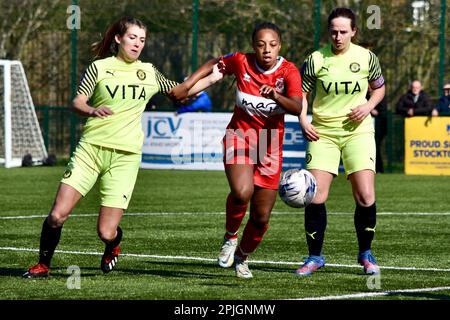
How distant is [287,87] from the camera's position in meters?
9.43

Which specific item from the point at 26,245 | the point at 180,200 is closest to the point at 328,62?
Result: the point at 26,245

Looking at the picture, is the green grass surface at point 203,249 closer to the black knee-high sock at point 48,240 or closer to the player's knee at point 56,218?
the black knee-high sock at point 48,240

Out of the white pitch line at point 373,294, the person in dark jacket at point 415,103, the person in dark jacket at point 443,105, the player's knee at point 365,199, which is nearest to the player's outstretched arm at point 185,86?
the player's knee at point 365,199

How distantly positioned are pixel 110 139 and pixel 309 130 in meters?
1.66

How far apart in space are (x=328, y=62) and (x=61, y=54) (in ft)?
62.5

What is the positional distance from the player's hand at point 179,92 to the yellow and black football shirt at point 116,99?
8.6 inches

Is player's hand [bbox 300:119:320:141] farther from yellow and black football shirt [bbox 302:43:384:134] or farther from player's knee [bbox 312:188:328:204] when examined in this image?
player's knee [bbox 312:188:328:204]

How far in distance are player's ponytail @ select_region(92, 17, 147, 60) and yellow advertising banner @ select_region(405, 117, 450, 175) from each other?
1522 cm

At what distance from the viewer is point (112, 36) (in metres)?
9.53

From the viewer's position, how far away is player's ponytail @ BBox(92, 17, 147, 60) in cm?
941

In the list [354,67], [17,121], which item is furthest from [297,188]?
[17,121]

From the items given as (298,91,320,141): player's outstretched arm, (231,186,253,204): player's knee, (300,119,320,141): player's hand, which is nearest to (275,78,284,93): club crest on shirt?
(298,91,320,141): player's outstretched arm

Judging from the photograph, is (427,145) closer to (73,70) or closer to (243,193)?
(73,70)
